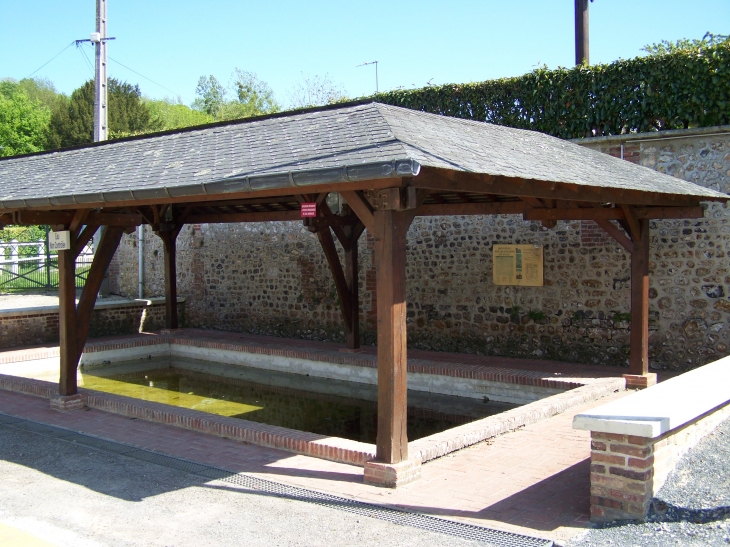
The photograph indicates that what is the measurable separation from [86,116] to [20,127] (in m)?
9.35

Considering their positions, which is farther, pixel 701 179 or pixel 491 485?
pixel 701 179

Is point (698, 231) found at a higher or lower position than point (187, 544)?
higher

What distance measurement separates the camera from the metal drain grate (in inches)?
156

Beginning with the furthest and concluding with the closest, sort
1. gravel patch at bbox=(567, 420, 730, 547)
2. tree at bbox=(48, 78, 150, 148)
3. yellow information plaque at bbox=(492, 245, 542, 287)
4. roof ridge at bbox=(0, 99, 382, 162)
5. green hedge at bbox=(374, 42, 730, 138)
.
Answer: tree at bbox=(48, 78, 150, 148)
yellow information plaque at bbox=(492, 245, 542, 287)
green hedge at bbox=(374, 42, 730, 138)
roof ridge at bbox=(0, 99, 382, 162)
gravel patch at bbox=(567, 420, 730, 547)

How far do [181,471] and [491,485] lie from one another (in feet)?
7.88

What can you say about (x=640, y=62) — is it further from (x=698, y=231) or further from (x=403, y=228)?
(x=403, y=228)

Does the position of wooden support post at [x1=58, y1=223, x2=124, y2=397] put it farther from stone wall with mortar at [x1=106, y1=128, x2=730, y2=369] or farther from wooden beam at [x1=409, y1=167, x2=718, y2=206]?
stone wall with mortar at [x1=106, y1=128, x2=730, y2=369]

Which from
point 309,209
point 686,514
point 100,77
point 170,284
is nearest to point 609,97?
point 309,209

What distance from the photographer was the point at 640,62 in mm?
10055

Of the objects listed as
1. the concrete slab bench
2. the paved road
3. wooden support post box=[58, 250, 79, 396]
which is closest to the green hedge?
the concrete slab bench

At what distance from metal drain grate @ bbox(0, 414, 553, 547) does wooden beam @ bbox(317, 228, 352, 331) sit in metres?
4.43

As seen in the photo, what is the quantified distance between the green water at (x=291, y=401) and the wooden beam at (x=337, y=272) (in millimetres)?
1101

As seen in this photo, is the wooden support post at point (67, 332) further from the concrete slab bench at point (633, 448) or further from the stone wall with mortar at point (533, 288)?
the concrete slab bench at point (633, 448)

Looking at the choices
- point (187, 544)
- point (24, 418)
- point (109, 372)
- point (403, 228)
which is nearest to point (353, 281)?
point (109, 372)
